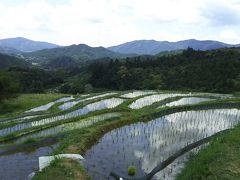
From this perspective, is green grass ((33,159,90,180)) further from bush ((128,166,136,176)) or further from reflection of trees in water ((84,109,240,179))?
bush ((128,166,136,176))

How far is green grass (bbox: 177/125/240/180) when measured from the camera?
14.0m

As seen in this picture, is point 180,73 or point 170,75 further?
point 170,75

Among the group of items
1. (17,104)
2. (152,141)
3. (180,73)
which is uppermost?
(152,141)

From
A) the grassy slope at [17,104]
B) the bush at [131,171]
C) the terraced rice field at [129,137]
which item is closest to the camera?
the bush at [131,171]

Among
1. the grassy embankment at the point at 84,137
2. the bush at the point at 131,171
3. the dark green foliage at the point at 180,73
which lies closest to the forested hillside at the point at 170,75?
the dark green foliage at the point at 180,73

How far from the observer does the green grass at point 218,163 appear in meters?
14.0

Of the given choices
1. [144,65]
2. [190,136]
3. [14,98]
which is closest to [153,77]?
[144,65]

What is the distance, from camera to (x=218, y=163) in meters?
15.2

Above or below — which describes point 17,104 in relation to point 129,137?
below

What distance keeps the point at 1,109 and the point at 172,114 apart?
1713 inches

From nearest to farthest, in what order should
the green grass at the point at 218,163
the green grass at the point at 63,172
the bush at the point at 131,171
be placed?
the green grass at the point at 218,163 < the green grass at the point at 63,172 < the bush at the point at 131,171

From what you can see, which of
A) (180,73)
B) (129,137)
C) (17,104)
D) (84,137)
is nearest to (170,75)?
(180,73)

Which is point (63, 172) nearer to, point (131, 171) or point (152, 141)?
A: point (131, 171)

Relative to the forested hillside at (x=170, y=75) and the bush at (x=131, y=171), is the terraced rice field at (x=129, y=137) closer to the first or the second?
the bush at (x=131, y=171)
